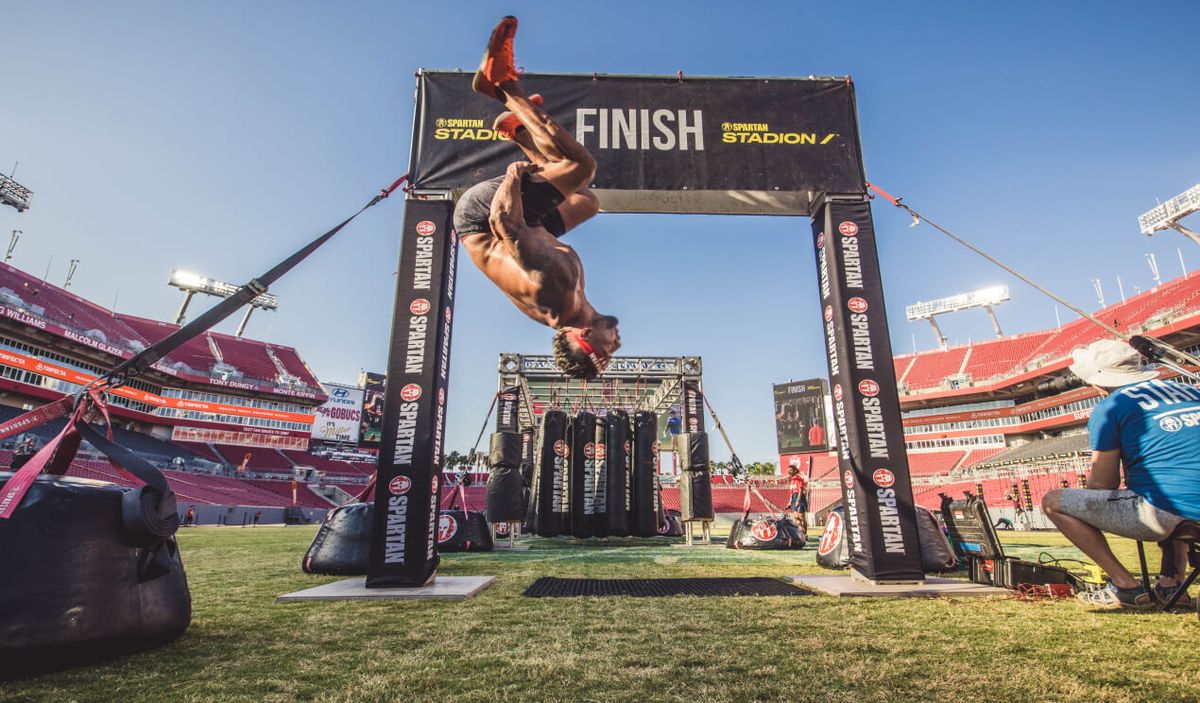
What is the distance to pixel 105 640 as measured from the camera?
249cm

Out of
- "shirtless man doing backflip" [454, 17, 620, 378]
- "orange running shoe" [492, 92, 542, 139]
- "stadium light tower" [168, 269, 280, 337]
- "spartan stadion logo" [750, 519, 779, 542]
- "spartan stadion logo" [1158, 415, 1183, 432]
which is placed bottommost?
"spartan stadion logo" [750, 519, 779, 542]

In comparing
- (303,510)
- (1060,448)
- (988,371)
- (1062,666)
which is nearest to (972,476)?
(1060,448)

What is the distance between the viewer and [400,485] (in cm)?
529

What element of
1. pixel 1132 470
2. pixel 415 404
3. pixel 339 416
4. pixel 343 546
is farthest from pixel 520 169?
pixel 339 416

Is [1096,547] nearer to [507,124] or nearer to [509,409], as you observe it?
[507,124]

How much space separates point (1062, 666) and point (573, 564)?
5.67 m

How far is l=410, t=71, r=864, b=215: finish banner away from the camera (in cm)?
576

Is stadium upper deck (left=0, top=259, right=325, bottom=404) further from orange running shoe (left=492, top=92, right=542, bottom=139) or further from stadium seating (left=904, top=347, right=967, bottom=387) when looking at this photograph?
stadium seating (left=904, top=347, right=967, bottom=387)

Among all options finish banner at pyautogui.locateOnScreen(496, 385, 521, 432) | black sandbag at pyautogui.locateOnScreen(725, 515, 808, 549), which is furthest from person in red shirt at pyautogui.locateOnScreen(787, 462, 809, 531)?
finish banner at pyautogui.locateOnScreen(496, 385, 521, 432)

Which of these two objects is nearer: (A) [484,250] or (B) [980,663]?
(B) [980,663]

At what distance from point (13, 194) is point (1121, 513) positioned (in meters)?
53.1

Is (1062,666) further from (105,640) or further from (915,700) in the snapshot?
(105,640)

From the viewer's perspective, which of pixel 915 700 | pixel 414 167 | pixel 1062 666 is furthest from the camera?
pixel 414 167

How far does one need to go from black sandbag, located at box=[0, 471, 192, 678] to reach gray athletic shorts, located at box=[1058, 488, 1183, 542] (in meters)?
5.41
